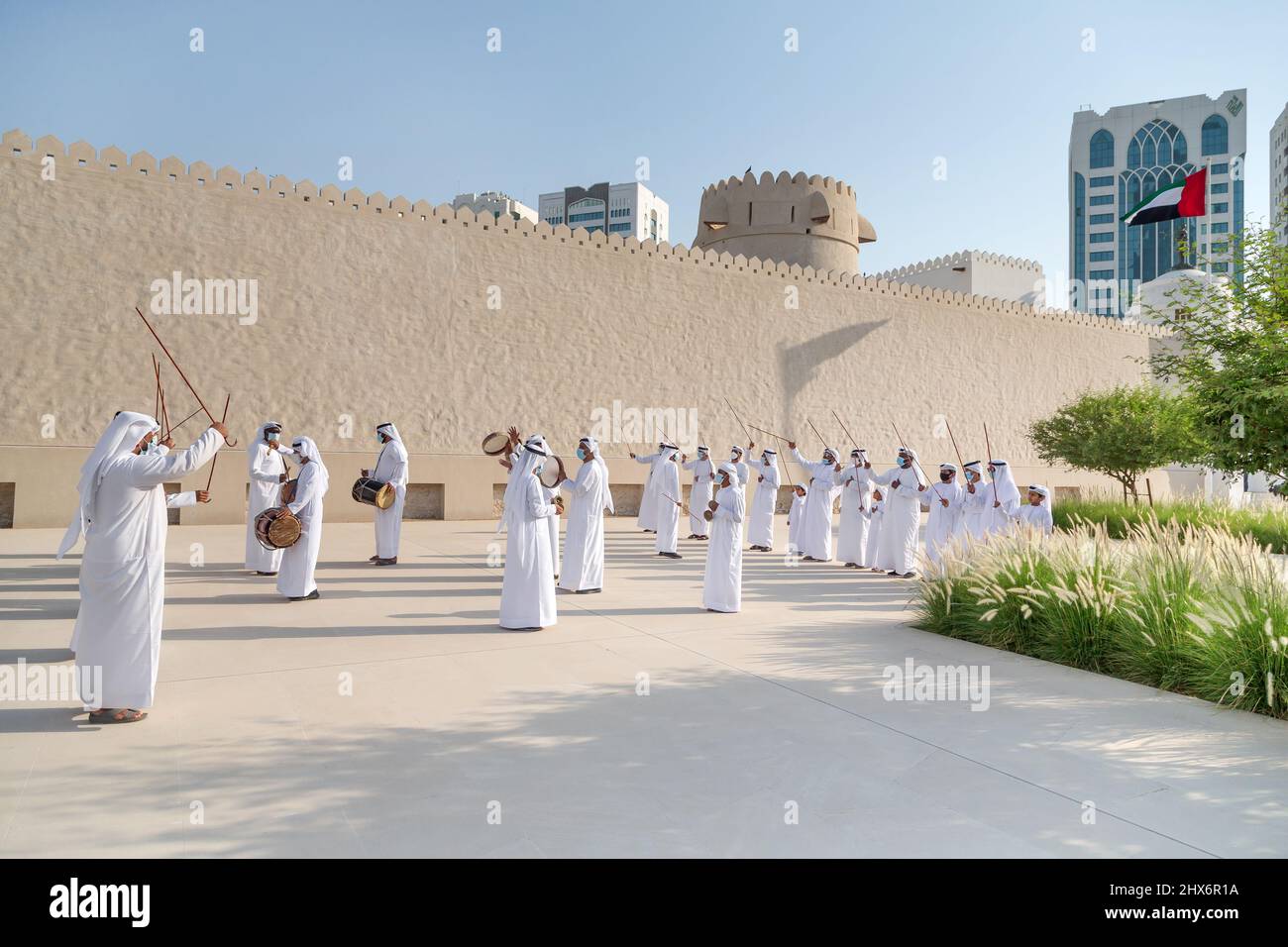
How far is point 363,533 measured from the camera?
1574 cm

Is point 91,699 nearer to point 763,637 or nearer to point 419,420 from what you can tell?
point 763,637

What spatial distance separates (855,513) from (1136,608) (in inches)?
284

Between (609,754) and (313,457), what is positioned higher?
(313,457)

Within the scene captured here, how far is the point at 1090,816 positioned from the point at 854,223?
2720 centimetres

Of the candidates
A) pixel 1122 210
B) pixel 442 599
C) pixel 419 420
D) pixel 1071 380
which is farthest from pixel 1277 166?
pixel 442 599

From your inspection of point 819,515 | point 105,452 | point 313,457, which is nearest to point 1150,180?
point 819,515

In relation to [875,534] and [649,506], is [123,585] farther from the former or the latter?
[649,506]

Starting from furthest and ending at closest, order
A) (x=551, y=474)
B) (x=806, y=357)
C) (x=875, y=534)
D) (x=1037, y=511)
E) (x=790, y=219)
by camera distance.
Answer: (x=790, y=219) → (x=806, y=357) → (x=875, y=534) → (x=1037, y=511) → (x=551, y=474)

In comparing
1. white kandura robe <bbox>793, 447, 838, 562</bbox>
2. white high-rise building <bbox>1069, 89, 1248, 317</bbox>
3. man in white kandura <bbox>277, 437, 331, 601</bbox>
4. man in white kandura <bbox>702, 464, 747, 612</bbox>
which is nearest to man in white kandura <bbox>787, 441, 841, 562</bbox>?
white kandura robe <bbox>793, 447, 838, 562</bbox>

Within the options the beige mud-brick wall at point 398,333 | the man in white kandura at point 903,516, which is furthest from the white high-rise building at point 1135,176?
the man in white kandura at point 903,516

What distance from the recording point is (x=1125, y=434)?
18.6 m

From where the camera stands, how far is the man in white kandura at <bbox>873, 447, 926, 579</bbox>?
479 inches

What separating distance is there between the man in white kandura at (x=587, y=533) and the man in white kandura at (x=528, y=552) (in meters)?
1.77

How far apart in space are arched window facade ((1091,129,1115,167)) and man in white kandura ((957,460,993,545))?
89.0 m
